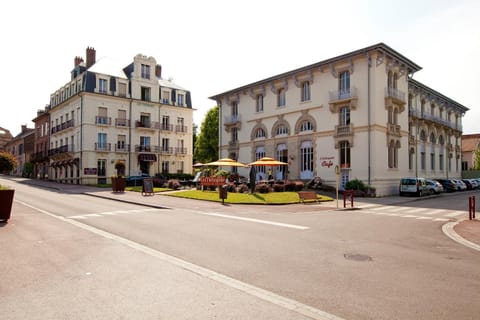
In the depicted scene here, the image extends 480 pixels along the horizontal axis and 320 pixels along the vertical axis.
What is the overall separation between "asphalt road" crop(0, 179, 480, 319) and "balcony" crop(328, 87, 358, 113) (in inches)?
764

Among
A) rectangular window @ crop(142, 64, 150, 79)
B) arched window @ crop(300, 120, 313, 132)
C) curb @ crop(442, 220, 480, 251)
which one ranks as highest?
rectangular window @ crop(142, 64, 150, 79)

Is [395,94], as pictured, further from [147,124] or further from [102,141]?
[102,141]

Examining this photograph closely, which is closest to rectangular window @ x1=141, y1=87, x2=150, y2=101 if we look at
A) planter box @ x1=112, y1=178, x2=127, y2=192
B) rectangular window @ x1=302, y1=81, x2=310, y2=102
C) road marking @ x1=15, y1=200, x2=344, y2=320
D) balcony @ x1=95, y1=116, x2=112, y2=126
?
balcony @ x1=95, y1=116, x2=112, y2=126

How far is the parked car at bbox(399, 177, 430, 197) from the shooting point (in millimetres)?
27641

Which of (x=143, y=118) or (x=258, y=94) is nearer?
(x=258, y=94)

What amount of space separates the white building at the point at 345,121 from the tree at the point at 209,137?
1198 cm

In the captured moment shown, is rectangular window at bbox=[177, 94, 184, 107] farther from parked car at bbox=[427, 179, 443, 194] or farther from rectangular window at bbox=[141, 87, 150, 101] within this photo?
parked car at bbox=[427, 179, 443, 194]

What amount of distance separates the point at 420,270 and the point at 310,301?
2.89 m

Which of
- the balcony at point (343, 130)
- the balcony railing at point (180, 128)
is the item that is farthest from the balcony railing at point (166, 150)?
the balcony at point (343, 130)

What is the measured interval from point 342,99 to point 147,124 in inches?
1035

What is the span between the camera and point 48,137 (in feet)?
172

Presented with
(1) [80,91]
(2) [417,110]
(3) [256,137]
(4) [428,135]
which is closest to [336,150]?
(3) [256,137]

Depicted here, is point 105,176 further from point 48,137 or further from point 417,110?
point 417,110

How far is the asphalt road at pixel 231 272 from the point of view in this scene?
4410mm
